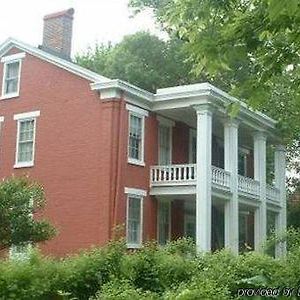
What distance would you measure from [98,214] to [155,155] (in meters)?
3.95

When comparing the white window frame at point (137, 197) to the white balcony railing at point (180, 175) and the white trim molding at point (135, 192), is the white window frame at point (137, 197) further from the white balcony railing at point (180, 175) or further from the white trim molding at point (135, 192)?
the white balcony railing at point (180, 175)

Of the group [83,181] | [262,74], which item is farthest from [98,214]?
[262,74]

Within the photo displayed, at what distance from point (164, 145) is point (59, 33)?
6.65 meters

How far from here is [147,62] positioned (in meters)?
36.9

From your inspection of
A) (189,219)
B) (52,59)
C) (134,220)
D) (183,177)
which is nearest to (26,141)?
(52,59)

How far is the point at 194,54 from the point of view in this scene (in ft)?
25.4

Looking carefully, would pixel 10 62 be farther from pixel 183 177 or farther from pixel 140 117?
pixel 183 177

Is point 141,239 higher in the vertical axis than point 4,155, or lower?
lower

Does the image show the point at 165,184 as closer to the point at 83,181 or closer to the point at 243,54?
the point at 83,181

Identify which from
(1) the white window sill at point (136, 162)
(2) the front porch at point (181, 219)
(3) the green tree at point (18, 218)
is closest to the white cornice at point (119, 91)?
(1) the white window sill at point (136, 162)

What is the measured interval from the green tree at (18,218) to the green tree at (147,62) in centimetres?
1985

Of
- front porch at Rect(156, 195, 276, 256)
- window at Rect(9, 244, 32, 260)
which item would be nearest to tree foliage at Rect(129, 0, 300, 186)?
window at Rect(9, 244, 32, 260)

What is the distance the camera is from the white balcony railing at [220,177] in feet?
76.4

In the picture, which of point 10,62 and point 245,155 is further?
point 245,155
